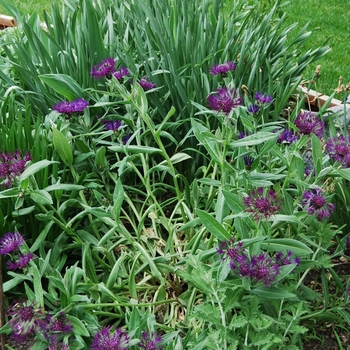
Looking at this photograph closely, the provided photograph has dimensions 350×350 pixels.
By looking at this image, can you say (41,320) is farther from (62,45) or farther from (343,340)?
(62,45)

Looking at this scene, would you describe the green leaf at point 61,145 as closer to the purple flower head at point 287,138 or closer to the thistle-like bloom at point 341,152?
the purple flower head at point 287,138

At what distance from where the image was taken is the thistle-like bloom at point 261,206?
1.10 meters

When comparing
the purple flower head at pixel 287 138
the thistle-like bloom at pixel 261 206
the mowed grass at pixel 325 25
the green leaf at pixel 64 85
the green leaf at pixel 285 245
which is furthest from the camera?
the mowed grass at pixel 325 25

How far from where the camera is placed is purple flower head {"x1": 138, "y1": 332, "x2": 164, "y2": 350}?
3.83 ft

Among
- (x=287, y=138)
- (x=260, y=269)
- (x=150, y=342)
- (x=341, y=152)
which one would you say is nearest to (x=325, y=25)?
(x=287, y=138)

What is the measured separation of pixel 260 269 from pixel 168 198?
2.69 ft

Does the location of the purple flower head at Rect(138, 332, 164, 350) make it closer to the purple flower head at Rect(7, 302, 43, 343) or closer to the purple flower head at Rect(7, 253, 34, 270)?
the purple flower head at Rect(7, 302, 43, 343)

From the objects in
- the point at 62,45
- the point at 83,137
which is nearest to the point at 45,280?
the point at 83,137

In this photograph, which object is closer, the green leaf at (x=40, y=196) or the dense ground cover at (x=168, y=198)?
the dense ground cover at (x=168, y=198)

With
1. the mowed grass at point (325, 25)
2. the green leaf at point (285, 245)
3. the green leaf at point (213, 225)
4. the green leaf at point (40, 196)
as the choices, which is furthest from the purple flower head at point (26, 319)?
the mowed grass at point (325, 25)

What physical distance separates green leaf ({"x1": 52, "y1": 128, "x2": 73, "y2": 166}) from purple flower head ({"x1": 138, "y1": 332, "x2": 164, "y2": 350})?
628 mm

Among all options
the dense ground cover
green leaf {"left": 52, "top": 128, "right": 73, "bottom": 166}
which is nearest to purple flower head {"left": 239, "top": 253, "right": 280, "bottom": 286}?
the dense ground cover

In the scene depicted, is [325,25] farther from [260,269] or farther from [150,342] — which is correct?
[150,342]

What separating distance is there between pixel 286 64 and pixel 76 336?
54.6 inches
